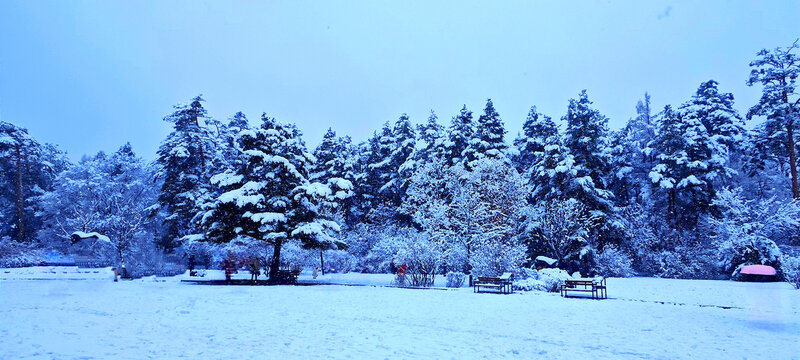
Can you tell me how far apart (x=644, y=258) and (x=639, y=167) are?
33.4 feet

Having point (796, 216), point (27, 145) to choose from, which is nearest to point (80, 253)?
point (27, 145)

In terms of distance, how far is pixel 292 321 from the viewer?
12.6 metres

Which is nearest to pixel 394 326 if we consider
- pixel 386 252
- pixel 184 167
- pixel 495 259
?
pixel 495 259

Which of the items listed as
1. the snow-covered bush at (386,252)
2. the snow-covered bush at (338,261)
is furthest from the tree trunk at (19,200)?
the snow-covered bush at (386,252)

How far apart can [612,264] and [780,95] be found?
15980mm

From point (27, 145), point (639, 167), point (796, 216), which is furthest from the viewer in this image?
point (27, 145)

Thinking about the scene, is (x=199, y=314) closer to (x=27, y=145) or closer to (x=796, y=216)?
(x=796, y=216)

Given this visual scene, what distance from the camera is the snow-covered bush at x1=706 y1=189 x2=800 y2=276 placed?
2681 centimetres

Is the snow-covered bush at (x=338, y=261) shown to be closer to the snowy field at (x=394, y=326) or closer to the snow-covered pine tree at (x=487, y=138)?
the snow-covered pine tree at (x=487, y=138)

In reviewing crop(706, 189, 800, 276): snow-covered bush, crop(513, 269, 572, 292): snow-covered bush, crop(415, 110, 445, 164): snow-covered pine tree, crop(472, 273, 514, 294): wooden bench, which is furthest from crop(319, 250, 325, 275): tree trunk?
crop(706, 189, 800, 276): snow-covered bush

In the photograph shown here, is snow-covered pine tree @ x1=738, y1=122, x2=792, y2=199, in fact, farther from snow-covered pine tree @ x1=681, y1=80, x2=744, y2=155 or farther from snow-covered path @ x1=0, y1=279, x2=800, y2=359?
snow-covered path @ x1=0, y1=279, x2=800, y2=359

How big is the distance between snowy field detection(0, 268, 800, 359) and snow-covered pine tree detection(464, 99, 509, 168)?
19614 mm

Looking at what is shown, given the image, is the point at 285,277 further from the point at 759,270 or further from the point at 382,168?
the point at 759,270

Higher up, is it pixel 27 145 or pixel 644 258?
pixel 27 145
